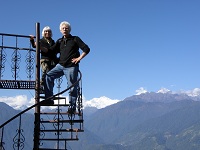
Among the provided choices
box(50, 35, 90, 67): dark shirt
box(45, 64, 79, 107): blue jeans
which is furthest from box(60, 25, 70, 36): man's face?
box(45, 64, 79, 107): blue jeans

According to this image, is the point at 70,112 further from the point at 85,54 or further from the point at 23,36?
the point at 23,36

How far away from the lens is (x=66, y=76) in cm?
814

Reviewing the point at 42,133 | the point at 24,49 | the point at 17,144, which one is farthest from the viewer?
the point at 24,49

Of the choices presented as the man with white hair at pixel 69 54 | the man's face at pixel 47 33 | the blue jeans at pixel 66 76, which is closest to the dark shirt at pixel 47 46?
the man's face at pixel 47 33

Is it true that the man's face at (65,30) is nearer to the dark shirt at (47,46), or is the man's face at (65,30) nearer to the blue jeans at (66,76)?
the blue jeans at (66,76)

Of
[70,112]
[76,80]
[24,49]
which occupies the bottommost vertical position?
[70,112]

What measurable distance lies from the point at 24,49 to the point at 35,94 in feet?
6.32

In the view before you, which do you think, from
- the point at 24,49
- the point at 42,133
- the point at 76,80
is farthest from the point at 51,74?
the point at 24,49

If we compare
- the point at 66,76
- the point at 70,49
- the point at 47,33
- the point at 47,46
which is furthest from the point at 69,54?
the point at 47,33

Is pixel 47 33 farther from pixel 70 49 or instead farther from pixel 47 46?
pixel 70 49

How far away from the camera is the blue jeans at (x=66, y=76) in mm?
8039

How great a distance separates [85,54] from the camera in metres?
7.89

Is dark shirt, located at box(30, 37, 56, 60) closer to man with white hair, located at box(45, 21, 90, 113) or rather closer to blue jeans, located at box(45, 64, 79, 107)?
man with white hair, located at box(45, 21, 90, 113)

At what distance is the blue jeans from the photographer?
8039 millimetres
